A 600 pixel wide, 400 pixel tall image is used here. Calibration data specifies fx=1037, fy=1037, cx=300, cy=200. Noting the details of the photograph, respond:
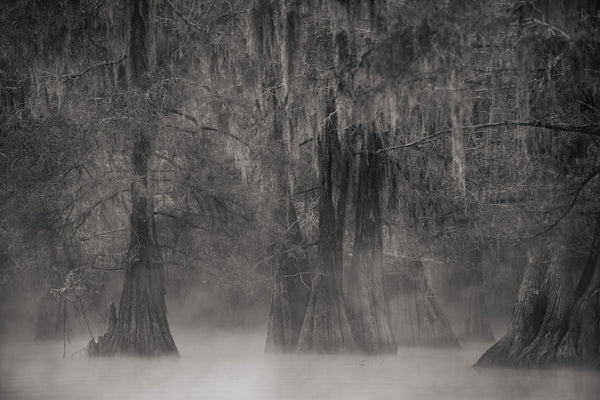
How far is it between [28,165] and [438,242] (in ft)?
28.9

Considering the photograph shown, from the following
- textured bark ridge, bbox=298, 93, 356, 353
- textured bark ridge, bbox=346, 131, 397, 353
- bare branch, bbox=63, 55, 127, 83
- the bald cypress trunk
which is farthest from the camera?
textured bark ridge, bbox=346, 131, 397, 353

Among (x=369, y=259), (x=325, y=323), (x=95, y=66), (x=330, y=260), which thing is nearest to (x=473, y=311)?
(x=369, y=259)

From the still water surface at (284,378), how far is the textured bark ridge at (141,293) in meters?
0.40

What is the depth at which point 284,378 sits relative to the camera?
16609mm

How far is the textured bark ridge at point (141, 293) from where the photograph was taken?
19.8 metres

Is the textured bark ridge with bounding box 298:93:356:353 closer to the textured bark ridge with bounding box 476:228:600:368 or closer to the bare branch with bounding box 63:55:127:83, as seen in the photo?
the textured bark ridge with bounding box 476:228:600:368

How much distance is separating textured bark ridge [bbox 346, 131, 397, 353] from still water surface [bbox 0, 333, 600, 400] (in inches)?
32.4

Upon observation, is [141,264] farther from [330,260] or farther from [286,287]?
[330,260]

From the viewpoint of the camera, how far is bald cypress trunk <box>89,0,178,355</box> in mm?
19656

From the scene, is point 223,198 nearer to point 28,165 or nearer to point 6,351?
point 28,165

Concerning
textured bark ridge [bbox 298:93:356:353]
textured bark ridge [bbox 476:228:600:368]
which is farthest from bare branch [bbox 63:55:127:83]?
textured bark ridge [bbox 476:228:600:368]

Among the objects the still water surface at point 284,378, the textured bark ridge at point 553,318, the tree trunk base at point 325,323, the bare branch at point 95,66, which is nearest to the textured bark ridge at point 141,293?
A: the still water surface at point 284,378

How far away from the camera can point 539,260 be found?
17719mm

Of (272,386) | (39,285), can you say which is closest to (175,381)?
(272,386)
